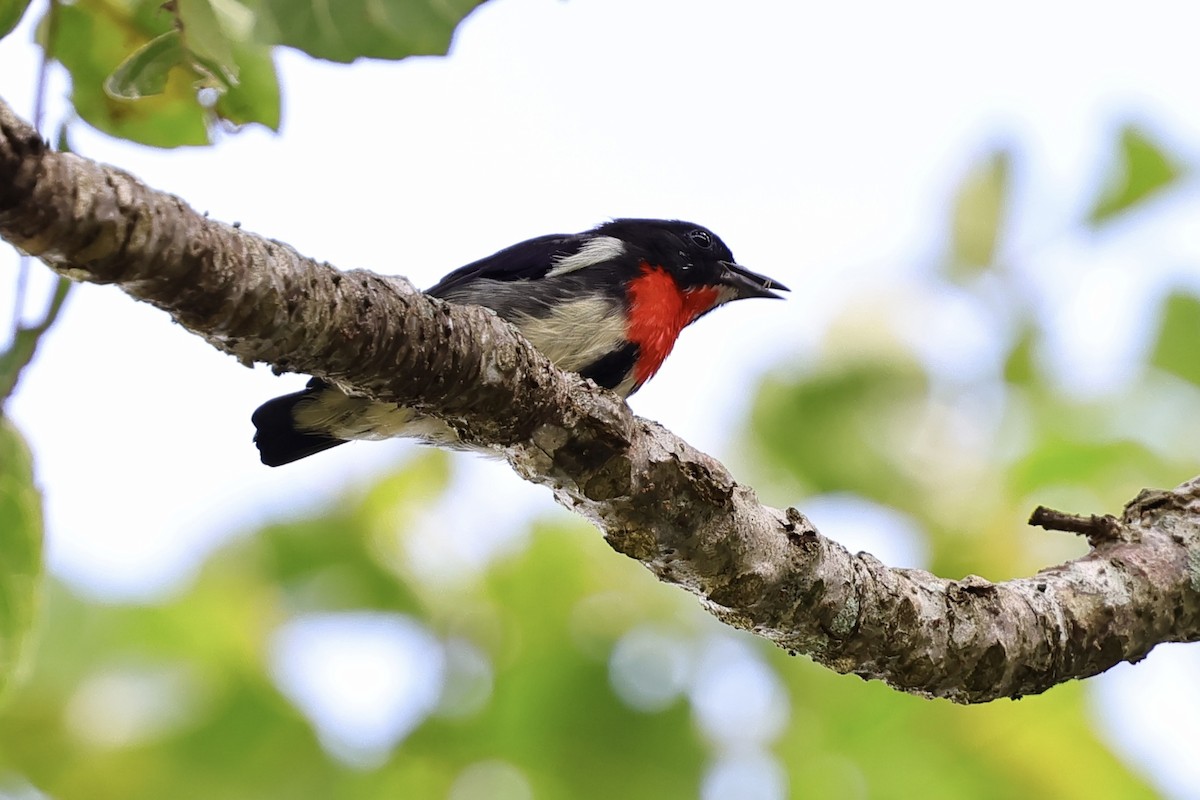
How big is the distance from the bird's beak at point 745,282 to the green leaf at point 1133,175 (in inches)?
52.2

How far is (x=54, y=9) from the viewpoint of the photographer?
7.36ft

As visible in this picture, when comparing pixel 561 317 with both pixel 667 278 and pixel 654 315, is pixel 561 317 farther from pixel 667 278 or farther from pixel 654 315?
pixel 667 278

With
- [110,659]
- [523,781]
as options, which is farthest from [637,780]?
[110,659]

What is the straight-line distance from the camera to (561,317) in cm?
422

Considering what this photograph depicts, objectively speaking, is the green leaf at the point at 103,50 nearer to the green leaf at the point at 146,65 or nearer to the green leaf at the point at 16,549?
the green leaf at the point at 146,65

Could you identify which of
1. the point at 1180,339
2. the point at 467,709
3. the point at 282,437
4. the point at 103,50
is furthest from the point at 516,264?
the point at 1180,339

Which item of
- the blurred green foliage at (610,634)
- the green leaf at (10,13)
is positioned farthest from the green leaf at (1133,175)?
the green leaf at (10,13)

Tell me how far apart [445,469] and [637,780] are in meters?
1.59

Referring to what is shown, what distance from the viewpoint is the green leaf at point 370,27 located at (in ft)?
6.12

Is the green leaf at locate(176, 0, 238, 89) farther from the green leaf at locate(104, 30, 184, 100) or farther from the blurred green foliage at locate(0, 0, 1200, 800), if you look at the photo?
the blurred green foliage at locate(0, 0, 1200, 800)

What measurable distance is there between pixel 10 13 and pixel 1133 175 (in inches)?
173

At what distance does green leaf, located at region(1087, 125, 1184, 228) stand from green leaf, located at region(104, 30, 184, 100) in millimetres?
4080

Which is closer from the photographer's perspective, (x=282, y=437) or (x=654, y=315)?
(x=282, y=437)

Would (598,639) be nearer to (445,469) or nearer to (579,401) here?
(445,469)
